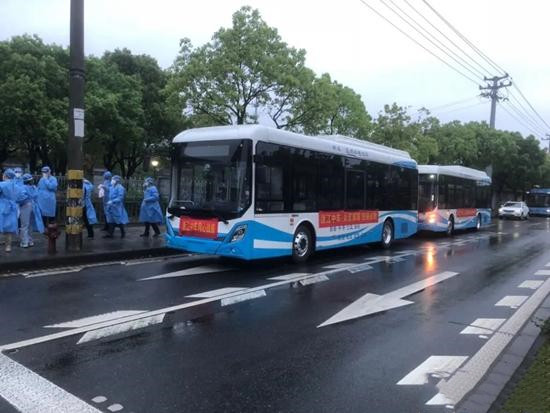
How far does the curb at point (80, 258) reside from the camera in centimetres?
980

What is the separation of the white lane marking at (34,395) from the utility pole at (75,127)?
23.5ft

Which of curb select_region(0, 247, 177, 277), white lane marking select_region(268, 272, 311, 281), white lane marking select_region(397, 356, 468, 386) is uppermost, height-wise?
curb select_region(0, 247, 177, 277)

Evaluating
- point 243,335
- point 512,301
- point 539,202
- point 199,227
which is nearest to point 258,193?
point 199,227

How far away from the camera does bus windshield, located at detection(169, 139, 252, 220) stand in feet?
33.4

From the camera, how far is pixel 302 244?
1193 centimetres

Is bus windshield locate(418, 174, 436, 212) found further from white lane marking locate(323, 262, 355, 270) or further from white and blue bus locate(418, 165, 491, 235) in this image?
white lane marking locate(323, 262, 355, 270)

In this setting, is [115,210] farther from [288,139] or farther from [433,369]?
[433,369]

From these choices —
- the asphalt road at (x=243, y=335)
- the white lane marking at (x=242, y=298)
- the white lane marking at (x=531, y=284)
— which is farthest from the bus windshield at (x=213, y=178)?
the white lane marking at (x=531, y=284)

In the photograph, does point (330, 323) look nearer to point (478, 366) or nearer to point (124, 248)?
point (478, 366)

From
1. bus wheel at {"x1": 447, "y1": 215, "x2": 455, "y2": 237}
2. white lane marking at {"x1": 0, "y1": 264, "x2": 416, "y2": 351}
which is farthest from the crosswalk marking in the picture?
bus wheel at {"x1": 447, "y1": 215, "x2": 455, "y2": 237}

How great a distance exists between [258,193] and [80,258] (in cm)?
396

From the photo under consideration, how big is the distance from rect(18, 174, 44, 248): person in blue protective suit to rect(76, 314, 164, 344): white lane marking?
648 cm

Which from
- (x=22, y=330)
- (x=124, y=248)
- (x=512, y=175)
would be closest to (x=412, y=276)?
(x=124, y=248)

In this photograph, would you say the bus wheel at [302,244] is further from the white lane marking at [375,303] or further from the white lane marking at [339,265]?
the white lane marking at [375,303]
